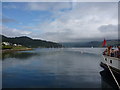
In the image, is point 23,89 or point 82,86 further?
point 82,86

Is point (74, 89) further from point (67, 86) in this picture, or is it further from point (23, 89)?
point (23, 89)

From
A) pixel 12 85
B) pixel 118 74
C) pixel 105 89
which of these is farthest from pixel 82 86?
pixel 12 85

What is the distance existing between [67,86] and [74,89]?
3.86 ft

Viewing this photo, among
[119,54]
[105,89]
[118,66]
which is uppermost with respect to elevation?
[119,54]

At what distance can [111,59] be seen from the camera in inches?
692

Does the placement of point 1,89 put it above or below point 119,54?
below

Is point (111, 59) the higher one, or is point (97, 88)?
point (111, 59)

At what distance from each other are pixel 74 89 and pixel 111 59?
24.5ft

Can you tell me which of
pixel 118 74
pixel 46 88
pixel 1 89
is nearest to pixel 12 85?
pixel 1 89

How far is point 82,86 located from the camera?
1443cm

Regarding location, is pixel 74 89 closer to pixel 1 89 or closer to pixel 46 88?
pixel 46 88

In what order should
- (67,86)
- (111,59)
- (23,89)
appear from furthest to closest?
1. (111,59)
2. (67,86)
3. (23,89)

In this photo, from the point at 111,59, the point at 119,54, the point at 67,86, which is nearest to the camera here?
the point at 67,86

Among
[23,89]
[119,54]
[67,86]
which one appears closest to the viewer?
[23,89]
